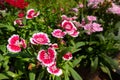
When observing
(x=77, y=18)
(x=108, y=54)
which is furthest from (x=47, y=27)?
(x=108, y=54)

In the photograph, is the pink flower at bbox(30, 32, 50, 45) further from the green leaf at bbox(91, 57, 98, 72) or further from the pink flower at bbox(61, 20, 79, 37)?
the green leaf at bbox(91, 57, 98, 72)

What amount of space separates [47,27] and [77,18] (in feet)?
1.51

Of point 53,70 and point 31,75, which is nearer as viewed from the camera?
point 53,70

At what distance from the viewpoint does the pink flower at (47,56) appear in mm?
3402

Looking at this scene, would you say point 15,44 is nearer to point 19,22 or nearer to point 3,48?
point 3,48

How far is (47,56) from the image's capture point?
3441 mm

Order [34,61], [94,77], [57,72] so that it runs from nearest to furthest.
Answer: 1. [57,72]
2. [34,61]
3. [94,77]

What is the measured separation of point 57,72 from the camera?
140 inches

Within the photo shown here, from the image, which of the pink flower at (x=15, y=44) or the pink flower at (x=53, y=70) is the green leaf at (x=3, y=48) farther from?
the pink flower at (x=53, y=70)

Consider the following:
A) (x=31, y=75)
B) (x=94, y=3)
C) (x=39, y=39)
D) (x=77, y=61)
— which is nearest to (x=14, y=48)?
(x=39, y=39)

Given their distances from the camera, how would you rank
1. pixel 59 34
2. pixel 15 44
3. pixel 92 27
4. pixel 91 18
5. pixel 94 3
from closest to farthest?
1. pixel 15 44
2. pixel 59 34
3. pixel 92 27
4. pixel 91 18
5. pixel 94 3

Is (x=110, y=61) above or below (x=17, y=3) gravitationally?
below

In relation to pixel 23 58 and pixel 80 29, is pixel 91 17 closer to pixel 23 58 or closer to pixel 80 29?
pixel 80 29

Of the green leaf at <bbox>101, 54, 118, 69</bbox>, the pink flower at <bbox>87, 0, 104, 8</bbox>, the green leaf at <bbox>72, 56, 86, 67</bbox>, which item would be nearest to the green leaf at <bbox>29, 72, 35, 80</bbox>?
the green leaf at <bbox>72, 56, 86, 67</bbox>
